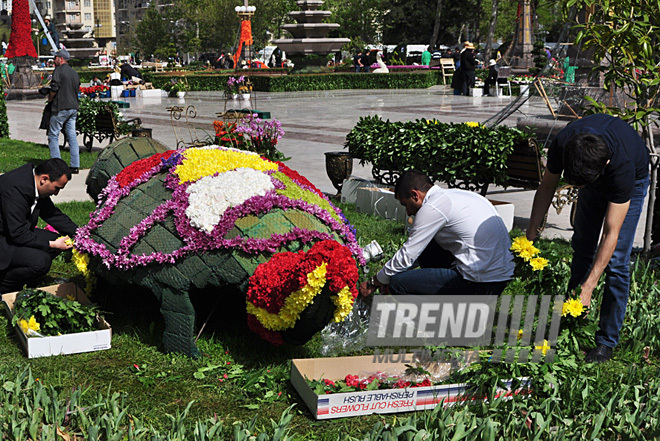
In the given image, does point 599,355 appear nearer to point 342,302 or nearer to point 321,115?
point 342,302

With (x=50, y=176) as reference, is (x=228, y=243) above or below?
below

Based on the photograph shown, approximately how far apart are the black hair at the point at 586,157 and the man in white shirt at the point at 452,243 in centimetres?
70

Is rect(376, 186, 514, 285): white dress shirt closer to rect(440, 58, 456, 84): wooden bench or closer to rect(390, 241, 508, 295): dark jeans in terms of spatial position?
rect(390, 241, 508, 295): dark jeans

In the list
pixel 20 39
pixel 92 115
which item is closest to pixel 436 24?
pixel 20 39

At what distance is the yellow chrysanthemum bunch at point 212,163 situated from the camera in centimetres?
506

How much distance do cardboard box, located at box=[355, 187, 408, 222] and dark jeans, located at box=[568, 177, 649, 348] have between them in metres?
3.62

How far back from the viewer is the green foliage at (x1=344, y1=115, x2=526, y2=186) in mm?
8172

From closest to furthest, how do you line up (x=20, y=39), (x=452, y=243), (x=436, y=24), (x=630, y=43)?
(x=452, y=243) → (x=630, y=43) → (x=20, y=39) → (x=436, y=24)

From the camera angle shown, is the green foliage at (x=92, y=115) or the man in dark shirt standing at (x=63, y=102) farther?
the green foliage at (x=92, y=115)

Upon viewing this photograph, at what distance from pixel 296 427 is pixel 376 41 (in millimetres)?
70433

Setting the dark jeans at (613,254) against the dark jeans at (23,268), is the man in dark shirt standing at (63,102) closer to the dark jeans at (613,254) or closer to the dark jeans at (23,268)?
the dark jeans at (23,268)

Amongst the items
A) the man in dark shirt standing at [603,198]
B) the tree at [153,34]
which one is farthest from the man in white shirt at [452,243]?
the tree at [153,34]

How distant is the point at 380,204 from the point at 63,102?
18.5ft

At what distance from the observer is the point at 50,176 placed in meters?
5.65
